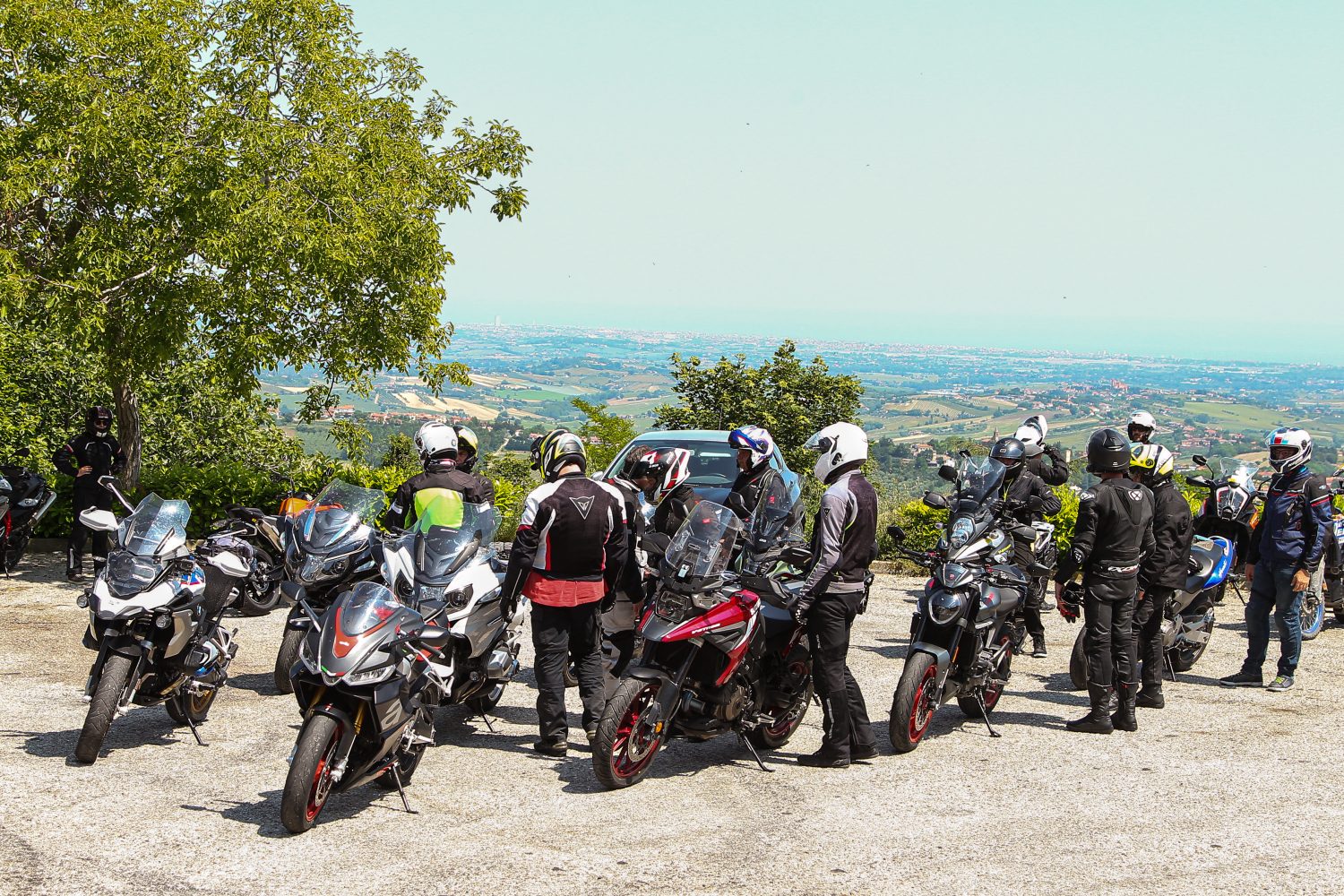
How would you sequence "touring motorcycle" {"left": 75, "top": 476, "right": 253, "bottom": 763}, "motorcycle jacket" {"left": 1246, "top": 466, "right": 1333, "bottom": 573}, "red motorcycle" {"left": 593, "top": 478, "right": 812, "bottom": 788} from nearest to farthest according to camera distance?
"red motorcycle" {"left": 593, "top": 478, "right": 812, "bottom": 788}, "touring motorcycle" {"left": 75, "top": 476, "right": 253, "bottom": 763}, "motorcycle jacket" {"left": 1246, "top": 466, "right": 1333, "bottom": 573}

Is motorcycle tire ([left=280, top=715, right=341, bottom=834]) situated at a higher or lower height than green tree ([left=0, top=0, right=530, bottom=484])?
lower

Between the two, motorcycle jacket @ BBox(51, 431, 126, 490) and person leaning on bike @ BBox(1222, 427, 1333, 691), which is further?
motorcycle jacket @ BBox(51, 431, 126, 490)

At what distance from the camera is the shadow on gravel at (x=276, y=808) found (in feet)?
19.3

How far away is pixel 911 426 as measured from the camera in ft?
222

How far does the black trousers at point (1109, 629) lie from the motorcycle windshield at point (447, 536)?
4.04 m

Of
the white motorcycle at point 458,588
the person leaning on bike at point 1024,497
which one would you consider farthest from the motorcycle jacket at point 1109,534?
the white motorcycle at point 458,588

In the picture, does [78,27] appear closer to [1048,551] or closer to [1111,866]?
[1048,551]

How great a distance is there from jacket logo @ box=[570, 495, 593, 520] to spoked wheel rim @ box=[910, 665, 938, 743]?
7.58ft

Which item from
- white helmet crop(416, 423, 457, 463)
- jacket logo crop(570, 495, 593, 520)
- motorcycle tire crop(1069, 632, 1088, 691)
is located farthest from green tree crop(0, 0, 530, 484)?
motorcycle tire crop(1069, 632, 1088, 691)

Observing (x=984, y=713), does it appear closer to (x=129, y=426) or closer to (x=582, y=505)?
(x=582, y=505)

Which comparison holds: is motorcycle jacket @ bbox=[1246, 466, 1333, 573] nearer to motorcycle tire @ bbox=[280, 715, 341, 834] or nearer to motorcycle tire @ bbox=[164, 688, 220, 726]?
motorcycle tire @ bbox=[280, 715, 341, 834]

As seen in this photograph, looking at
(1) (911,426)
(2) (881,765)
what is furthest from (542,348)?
(2) (881,765)

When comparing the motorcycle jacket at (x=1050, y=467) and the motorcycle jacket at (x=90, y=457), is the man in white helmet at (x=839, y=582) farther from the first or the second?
the motorcycle jacket at (x=90, y=457)

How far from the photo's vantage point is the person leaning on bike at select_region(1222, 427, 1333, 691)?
30.9 ft
